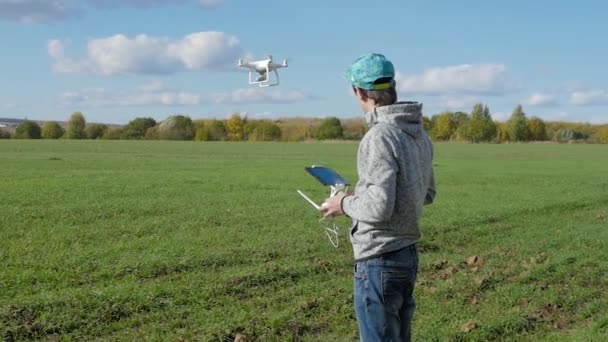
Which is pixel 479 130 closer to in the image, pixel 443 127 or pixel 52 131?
pixel 443 127

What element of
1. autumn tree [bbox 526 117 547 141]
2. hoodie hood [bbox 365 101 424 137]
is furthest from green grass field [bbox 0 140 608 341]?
autumn tree [bbox 526 117 547 141]

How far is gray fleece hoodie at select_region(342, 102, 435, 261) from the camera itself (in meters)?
3.93

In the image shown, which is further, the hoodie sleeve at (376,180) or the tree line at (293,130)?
the tree line at (293,130)

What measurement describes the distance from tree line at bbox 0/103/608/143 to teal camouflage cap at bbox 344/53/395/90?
267ft

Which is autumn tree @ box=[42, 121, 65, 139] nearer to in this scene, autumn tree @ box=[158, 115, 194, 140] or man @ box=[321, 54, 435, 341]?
autumn tree @ box=[158, 115, 194, 140]

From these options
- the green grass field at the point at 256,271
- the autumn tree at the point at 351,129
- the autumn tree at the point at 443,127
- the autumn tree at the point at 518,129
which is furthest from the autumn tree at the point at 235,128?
the green grass field at the point at 256,271

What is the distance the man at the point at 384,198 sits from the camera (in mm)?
3945

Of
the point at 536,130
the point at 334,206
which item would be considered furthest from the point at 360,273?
the point at 536,130

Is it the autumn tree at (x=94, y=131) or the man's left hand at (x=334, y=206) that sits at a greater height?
the man's left hand at (x=334, y=206)

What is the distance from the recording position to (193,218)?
14.1m

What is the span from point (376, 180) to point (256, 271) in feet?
18.0

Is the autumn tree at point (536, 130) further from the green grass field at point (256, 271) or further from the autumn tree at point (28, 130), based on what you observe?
the green grass field at point (256, 271)

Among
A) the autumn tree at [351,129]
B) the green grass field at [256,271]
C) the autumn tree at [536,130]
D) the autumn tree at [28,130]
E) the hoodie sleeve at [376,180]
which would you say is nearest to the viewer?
the hoodie sleeve at [376,180]

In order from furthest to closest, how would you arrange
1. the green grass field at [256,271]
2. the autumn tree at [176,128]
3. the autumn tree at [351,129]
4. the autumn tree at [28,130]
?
the autumn tree at [351,129] < the autumn tree at [176,128] < the autumn tree at [28,130] < the green grass field at [256,271]
